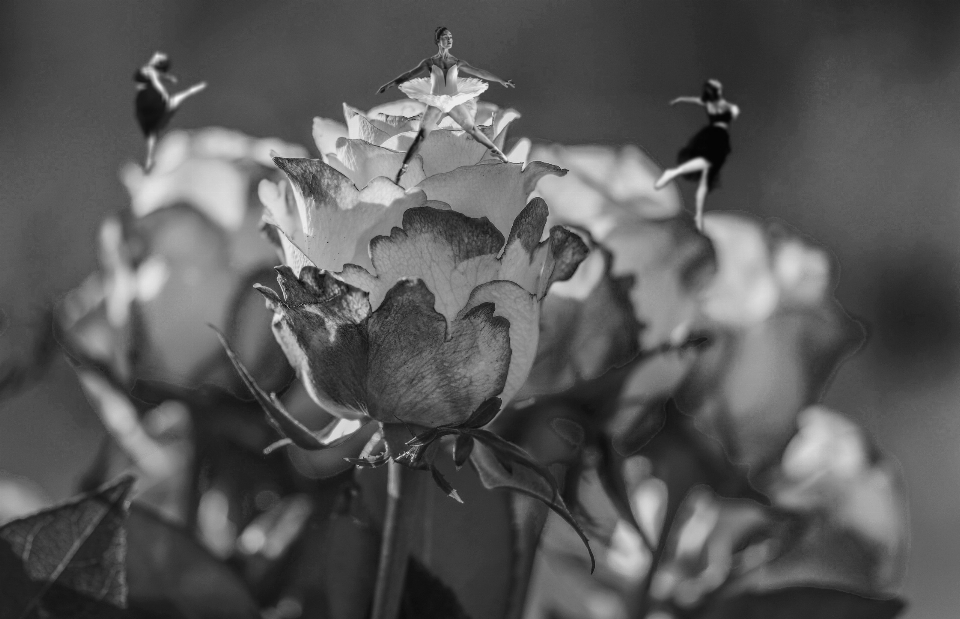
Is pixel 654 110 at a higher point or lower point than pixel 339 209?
higher

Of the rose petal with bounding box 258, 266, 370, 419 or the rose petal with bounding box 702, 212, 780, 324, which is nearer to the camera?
the rose petal with bounding box 258, 266, 370, 419

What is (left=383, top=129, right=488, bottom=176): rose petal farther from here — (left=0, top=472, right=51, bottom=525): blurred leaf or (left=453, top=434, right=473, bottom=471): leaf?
(left=0, top=472, right=51, bottom=525): blurred leaf

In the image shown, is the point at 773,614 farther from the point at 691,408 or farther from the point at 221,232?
the point at 221,232

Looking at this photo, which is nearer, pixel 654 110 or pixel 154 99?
pixel 154 99

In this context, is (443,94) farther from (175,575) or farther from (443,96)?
(175,575)

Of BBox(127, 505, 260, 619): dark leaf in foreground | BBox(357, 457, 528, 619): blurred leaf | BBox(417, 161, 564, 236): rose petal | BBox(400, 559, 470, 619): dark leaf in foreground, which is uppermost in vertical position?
BBox(417, 161, 564, 236): rose petal

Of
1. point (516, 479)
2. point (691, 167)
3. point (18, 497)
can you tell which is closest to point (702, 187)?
point (691, 167)

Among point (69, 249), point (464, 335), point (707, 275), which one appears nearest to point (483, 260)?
point (464, 335)

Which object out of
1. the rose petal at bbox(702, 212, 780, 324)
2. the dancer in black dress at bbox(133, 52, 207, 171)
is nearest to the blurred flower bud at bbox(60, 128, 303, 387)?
the dancer in black dress at bbox(133, 52, 207, 171)
